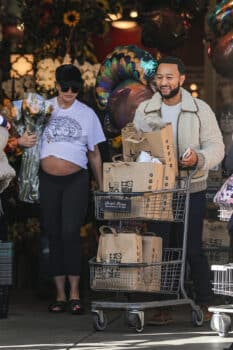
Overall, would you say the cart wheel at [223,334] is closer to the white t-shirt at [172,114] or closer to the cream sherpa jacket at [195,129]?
the cream sherpa jacket at [195,129]

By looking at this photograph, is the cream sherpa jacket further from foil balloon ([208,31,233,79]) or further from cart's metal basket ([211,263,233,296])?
foil balloon ([208,31,233,79])

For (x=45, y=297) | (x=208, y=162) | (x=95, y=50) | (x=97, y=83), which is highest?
(x=95, y=50)

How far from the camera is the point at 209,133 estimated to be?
8.10 meters

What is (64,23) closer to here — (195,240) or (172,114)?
(172,114)

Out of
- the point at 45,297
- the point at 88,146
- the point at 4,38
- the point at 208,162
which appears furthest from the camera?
the point at 4,38

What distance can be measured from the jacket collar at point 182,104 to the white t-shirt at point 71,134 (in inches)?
23.6

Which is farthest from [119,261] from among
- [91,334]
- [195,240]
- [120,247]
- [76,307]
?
[76,307]

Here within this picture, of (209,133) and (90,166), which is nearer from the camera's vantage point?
(209,133)

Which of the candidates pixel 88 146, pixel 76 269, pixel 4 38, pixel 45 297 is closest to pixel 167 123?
pixel 88 146

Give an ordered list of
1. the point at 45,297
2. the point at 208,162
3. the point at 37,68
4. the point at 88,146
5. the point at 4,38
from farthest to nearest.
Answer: the point at 4,38 → the point at 37,68 → the point at 45,297 → the point at 88,146 → the point at 208,162

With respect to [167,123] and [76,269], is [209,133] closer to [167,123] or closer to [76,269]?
[167,123]

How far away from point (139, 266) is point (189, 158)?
0.85 meters

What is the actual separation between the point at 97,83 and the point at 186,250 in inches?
83.2

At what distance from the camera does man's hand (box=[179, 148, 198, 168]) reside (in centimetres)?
765
